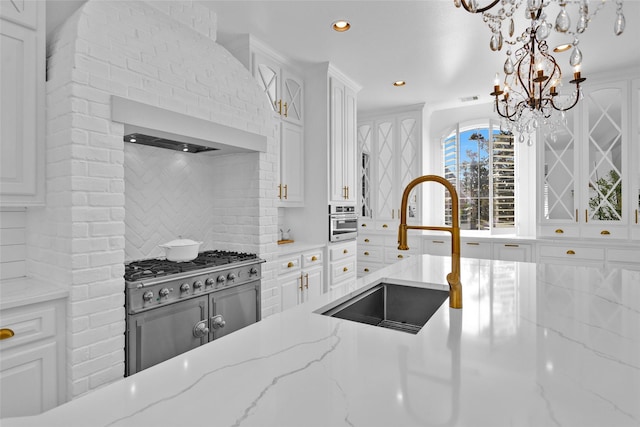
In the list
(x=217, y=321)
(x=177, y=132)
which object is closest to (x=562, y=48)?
(x=177, y=132)

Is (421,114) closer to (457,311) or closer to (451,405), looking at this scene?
(457,311)

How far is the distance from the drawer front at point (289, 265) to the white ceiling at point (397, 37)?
Result: 194 centimetres

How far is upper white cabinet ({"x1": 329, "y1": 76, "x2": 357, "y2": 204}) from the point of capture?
368 centimetres

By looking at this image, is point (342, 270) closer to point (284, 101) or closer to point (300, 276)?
point (300, 276)

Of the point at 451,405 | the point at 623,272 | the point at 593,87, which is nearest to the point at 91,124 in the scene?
the point at 451,405

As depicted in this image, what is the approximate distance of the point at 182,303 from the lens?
6.83 feet

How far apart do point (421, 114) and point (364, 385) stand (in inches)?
187

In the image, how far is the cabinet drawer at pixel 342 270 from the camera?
3.65 metres

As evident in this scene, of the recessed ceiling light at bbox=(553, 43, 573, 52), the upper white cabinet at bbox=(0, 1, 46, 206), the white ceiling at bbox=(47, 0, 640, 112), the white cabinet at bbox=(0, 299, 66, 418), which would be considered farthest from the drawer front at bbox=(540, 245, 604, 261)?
the upper white cabinet at bbox=(0, 1, 46, 206)

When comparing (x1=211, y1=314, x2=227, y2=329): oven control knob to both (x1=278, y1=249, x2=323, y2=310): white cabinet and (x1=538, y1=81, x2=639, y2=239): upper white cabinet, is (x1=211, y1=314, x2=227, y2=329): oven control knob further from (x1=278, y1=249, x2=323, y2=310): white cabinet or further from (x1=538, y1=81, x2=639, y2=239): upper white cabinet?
(x1=538, y1=81, x2=639, y2=239): upper white cabinet

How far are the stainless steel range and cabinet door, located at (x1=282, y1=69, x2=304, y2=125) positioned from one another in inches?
63.9

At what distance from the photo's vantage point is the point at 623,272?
6.19 ft

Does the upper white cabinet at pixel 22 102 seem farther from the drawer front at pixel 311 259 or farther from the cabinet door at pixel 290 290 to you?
the drawer front at pixel 311 259

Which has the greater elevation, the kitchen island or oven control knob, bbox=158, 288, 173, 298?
the kitchen island
